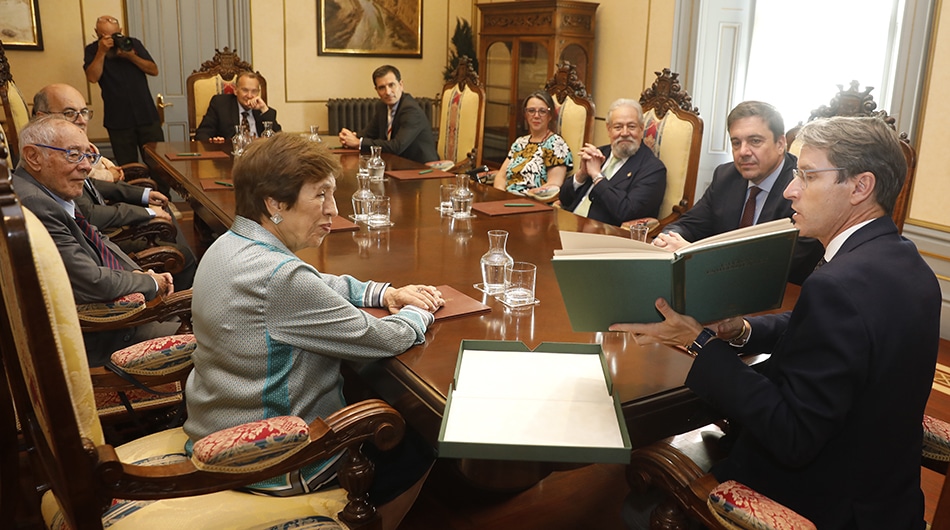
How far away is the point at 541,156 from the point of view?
4398 millimetres

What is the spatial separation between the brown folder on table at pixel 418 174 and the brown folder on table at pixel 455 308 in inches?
81.2

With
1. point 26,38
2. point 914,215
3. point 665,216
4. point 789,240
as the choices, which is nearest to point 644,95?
point 665,216

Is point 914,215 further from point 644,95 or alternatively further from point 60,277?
point 60,277

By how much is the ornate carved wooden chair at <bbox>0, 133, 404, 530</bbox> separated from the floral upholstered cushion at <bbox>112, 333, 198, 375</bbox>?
1.05ft

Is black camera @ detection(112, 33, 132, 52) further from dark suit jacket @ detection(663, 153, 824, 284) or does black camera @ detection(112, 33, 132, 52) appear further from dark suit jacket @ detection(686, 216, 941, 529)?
dark suit jacket @ detection(686, 216, 941, 529)

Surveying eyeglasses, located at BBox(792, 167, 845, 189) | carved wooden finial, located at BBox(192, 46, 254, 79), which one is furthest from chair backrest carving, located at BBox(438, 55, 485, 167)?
eyeglasses, located at BBox(792, 167, 845, 189)

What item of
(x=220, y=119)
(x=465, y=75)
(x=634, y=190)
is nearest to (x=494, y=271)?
(x=634, y=190)

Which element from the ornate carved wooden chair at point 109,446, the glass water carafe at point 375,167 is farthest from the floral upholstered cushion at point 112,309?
the glass water carafe at point 375,167

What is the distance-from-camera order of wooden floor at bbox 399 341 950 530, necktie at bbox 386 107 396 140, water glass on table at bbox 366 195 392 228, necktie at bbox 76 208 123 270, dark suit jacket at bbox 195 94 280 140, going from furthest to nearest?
dark suit jacket at bbox 195 94 280 140 → necktie at bbox 386 107 396 140 → water glass on table at bbox 366 195 392 228 → necktie at bbox 76 208 123 270 → wooden floor at bbox 399 341 950 530

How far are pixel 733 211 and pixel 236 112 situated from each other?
3.93 meters

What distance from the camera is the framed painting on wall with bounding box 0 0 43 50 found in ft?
19.4

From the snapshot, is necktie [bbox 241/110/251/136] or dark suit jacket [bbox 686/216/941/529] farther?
necktie [bbox 241/110/251/136]

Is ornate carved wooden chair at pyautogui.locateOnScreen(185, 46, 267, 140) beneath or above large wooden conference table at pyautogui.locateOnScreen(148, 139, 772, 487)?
above

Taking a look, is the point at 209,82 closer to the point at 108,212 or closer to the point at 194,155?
the point at 194,155
